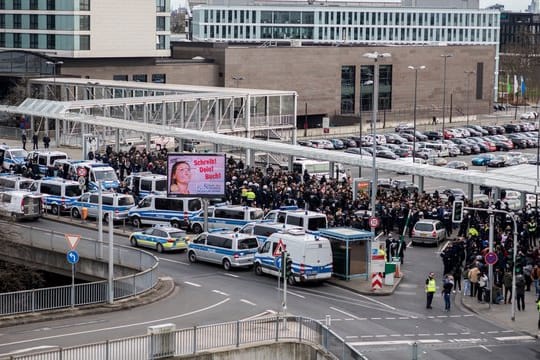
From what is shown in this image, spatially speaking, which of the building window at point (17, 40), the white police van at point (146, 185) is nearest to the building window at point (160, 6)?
the building window at point (17, 40)

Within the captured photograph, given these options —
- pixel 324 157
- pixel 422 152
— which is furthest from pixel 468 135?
pixel 324 157

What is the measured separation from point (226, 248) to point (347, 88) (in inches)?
3115

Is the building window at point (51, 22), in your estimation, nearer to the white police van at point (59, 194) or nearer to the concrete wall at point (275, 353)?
the white police van at point (59, 194)

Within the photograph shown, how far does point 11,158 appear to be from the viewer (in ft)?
221

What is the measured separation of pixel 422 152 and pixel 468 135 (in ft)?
60.8

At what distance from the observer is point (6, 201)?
176 feet

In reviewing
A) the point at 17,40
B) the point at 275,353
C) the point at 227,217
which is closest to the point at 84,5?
the point at 17,40

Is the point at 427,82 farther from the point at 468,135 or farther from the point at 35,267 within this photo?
the point at 35,267

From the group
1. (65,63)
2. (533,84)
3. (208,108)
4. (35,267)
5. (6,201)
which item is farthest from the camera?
(533,84)

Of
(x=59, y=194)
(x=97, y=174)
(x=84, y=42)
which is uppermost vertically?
(x=84, y=42)

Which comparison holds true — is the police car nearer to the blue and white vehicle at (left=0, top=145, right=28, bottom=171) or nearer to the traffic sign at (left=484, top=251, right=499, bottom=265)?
the traffic sign at (left=484, top=251, right=499, bottom=265)

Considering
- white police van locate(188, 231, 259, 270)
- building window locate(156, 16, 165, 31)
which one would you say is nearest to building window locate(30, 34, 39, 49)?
building window locate(156, 16, 165, 31)

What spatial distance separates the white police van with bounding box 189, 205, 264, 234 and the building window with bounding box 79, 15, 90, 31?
5264 centimetres

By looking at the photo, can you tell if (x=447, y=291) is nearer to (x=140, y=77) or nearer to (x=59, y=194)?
(x=59, y=194)
